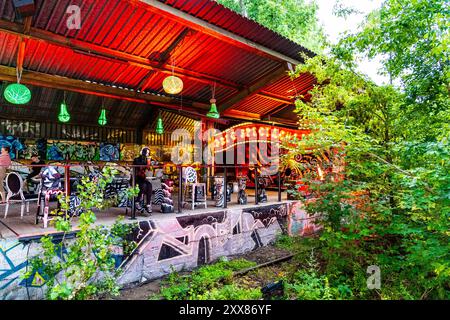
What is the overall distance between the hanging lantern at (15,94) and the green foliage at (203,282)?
5.44m

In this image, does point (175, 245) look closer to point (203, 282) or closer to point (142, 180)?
point (203, 282)

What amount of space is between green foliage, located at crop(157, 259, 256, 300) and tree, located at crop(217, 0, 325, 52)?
17.0 metres

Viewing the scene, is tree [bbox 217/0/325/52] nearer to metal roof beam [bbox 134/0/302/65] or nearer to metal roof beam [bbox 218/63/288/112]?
metal roof beam [bbox 218/63/288/112]

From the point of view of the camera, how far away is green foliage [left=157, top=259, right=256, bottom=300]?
16.2 ft

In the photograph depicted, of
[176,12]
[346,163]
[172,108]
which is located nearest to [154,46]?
[176,12]

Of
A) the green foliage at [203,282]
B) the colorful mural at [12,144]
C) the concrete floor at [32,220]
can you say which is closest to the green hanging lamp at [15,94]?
the concrete floor at [32,220]

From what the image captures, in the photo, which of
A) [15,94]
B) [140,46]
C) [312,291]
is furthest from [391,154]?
[15,94]

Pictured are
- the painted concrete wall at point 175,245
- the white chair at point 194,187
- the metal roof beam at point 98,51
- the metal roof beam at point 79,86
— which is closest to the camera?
Result: the painted concrete wall at point 175,245

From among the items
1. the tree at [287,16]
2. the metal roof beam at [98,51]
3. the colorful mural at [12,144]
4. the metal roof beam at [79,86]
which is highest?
the tree at [287,16]

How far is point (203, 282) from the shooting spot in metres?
5.62

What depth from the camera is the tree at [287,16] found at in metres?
19.2

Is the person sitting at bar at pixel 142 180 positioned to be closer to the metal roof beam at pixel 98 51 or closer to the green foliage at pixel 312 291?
the metal roof beam at pixel 98 51
